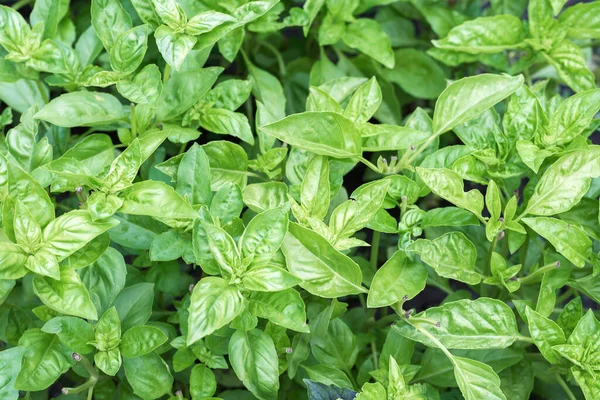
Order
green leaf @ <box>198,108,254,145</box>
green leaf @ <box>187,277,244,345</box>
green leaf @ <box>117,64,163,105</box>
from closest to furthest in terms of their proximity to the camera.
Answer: green leaf @ <box>187,277,244,345</box>
green leaf @ <box>117,64,163,105</box>
green leaf @ <box>198,108,254,145</box>

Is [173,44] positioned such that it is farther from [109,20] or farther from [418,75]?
[418,75]

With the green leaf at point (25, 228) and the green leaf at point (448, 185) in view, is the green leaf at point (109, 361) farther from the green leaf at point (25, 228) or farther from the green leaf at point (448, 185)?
the green leaf at point (448, 185)

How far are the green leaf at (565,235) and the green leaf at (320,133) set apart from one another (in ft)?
1.02

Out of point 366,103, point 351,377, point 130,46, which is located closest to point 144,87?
point 130,46

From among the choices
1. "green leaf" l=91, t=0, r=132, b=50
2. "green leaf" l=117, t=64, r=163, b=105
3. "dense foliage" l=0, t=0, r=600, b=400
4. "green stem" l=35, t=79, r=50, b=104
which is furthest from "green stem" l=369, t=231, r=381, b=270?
"green stem" l=35, t=79, r=50, b=104

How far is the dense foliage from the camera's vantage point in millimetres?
935

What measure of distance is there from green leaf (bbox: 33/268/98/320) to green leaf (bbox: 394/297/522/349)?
480 millimetres

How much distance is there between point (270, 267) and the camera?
3.00 feet

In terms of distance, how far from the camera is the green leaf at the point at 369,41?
1.37 meters

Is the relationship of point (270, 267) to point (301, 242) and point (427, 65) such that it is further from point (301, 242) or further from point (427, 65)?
point (427, 65)

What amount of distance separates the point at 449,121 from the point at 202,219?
46 centimetres

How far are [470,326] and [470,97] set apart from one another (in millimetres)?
385

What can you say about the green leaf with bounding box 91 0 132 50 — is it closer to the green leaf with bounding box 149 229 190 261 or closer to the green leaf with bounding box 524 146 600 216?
the green leaf with bounding box 149 229 190 261

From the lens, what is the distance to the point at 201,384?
103 cm
